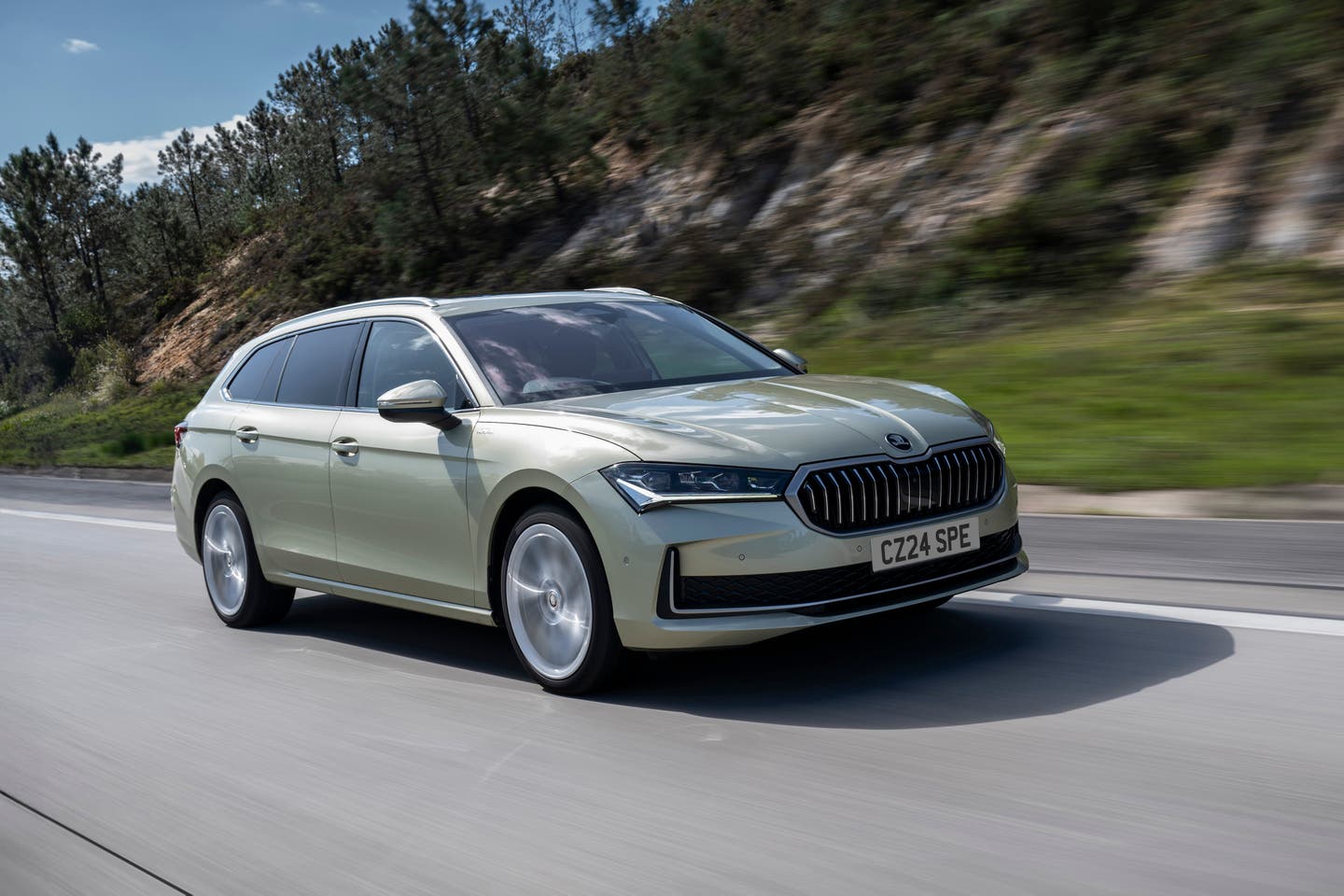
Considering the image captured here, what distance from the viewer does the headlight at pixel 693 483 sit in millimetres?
4551

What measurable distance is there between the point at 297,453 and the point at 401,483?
1.00 m

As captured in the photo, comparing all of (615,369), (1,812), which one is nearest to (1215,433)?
(615,369)

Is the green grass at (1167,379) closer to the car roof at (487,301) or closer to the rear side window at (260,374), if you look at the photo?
the car roof at (487,301)

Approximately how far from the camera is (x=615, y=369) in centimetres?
588

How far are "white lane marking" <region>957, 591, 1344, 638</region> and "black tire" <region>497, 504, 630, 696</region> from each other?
1.95m

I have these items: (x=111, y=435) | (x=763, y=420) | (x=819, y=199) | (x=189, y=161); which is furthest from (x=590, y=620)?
(x=189, y=161)

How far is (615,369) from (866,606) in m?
1.74

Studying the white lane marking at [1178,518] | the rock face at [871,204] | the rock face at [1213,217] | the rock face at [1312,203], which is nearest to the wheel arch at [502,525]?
the white lane marking at [1178,518]

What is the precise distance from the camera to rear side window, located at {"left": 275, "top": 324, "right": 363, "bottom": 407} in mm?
6480

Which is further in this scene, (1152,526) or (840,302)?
(840,302)

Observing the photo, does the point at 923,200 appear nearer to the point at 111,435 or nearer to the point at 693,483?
the point at 111,435

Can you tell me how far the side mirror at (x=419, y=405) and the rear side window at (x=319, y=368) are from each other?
0.88 m

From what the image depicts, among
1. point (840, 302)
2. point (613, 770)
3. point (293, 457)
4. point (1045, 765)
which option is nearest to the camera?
point (1045, 765)

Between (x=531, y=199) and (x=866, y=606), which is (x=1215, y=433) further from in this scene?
(x=531, y=199)
